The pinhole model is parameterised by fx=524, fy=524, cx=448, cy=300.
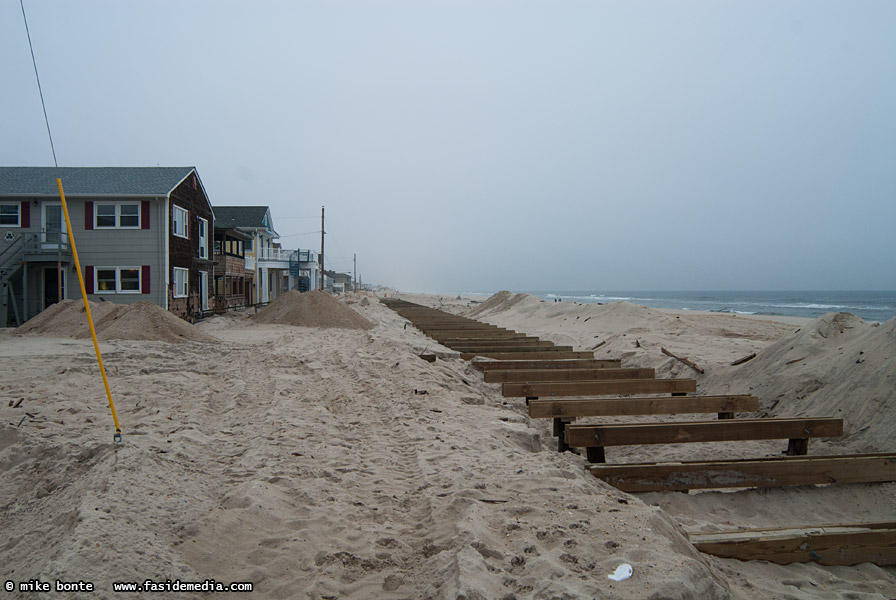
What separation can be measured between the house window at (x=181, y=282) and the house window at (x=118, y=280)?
5.14 feet

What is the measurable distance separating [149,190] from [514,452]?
2189 centimetres

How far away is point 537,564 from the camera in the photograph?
2955mm

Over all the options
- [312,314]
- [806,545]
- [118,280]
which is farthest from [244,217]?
[806,545]

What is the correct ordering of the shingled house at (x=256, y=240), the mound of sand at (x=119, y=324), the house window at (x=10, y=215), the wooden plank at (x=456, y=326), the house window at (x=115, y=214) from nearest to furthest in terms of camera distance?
the mound of sand at (x=119, y=324) → the wooden plank at (x=456, y=326) → the house window at (x=10, y=215) → the house window at (x=115, y=214) → the shingled house at (x=256, y=240)

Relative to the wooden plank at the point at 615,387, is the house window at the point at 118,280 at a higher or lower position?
higher

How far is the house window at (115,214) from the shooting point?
70.6 feet

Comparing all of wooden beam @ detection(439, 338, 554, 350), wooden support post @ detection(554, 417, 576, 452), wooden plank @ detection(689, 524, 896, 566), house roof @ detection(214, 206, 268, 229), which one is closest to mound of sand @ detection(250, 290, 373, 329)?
wooden beam @ detection(439, 338, 554, 350)

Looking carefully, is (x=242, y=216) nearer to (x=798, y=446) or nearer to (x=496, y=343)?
(x=496, y=343)

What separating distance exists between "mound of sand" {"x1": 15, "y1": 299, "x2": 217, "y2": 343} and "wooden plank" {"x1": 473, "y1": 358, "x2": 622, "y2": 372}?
328 inches

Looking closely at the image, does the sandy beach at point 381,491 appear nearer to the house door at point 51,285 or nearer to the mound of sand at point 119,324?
the mound of sand at point 119,324

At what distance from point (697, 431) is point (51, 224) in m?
25.2

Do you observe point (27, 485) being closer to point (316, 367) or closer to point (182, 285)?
point (316, 367)

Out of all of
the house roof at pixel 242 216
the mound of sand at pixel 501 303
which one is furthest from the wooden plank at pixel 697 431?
the house roof at pixel 242 216

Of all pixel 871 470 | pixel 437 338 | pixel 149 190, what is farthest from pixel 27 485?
pixel 149 190
